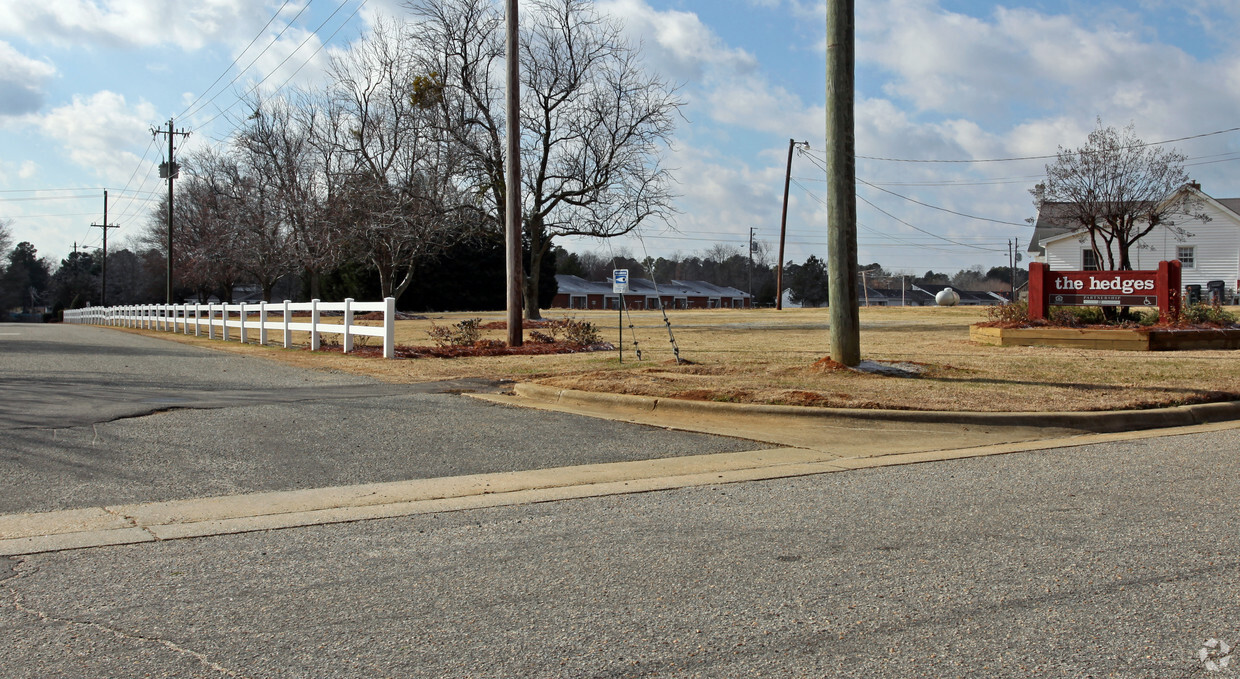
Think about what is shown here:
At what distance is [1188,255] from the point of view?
154ft

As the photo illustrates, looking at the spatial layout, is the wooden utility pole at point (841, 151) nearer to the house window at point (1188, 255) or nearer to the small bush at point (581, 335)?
the small bush at point (581, 335)

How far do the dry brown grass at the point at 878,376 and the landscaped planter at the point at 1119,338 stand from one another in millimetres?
661

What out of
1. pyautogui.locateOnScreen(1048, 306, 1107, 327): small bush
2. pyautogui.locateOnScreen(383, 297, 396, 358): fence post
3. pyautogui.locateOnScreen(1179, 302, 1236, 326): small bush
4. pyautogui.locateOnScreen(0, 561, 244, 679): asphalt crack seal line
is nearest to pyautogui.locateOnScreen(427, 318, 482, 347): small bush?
pyautogui.locateOnScreen(383, 297, 396, 358): fence post

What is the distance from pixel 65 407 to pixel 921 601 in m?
8.66

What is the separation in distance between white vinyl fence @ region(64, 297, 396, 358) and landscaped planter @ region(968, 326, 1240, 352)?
12.2 metres

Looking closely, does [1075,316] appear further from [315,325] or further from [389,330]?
[315,325]

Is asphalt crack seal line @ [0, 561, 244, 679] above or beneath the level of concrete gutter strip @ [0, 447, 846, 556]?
beneath

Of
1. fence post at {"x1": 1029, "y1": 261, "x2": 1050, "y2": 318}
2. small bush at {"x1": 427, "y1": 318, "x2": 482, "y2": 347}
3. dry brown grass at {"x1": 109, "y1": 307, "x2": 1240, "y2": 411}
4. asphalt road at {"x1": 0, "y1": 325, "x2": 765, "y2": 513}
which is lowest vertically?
asphalt road at {"x1": 0, "y1": 325, "x2": 765, "y2": 513}

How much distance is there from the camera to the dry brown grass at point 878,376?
392 inches

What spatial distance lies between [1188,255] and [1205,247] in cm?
83

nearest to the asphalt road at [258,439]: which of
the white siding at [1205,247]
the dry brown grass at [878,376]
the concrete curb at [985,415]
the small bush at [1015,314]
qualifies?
the concrete curb at [985,415]

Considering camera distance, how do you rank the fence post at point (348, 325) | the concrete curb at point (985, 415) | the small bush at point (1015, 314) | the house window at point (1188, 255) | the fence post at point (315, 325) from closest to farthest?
1. the concrete curb at point (985, 415)
2. the fence post at point (348, 325)
3. the fence post at point (315, 325)
4. the small bush at point (1015, 314)
5. the house window at point (1188, 255)

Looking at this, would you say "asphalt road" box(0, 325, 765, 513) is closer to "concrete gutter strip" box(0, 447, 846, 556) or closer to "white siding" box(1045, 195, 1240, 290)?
"concrete gutter strip" box(0, 447, 846, 556)

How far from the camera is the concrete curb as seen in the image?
9.05 metres
